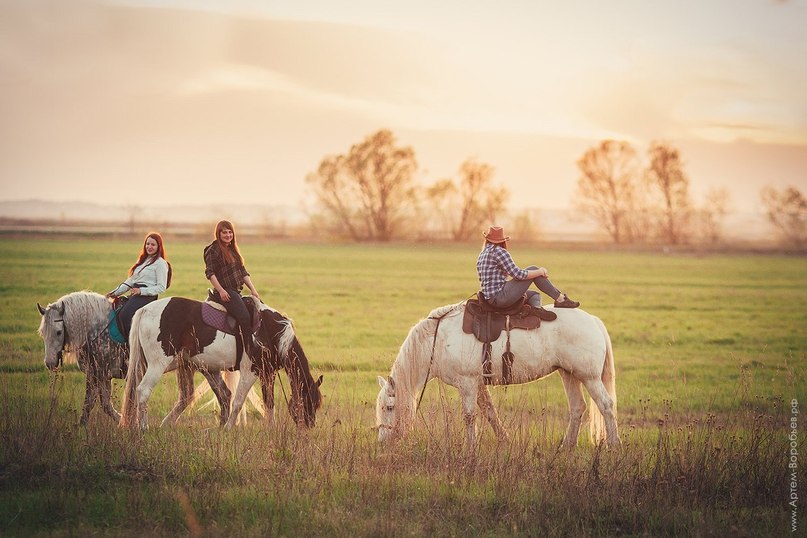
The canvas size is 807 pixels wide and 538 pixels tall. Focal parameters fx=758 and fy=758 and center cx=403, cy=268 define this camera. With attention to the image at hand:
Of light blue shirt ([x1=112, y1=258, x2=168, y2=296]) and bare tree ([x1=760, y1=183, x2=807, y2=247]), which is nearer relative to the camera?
light blue shirt ([x1=112, y1=258, x2=168, y2=296])

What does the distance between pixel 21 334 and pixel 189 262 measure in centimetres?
2924

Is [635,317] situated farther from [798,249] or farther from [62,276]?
[798,249]

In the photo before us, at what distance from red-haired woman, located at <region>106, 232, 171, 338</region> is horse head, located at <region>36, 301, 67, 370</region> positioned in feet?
2.13

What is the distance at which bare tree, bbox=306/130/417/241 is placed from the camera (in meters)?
108

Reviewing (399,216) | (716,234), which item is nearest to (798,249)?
(716,234)

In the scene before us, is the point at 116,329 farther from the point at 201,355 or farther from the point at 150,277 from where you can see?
the point at 201,355

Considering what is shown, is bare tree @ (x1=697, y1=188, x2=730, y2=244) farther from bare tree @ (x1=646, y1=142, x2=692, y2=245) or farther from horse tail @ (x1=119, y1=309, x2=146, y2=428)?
horse tail @ (x1=119, y1=309, x2=146, y2=428)

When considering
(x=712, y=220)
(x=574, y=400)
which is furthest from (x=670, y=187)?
(x=574, y=400)

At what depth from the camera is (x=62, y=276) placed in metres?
34.0

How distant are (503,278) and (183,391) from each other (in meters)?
4.43

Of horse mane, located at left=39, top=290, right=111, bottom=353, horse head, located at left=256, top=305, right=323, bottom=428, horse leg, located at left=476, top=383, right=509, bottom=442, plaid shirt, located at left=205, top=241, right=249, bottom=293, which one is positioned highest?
plaid shirt, located at left=205, top=241, right=249, bottom=293

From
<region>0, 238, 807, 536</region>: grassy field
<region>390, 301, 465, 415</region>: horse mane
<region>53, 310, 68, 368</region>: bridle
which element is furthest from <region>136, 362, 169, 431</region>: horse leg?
<region>390, 301, 465, 415</region>: horse mane

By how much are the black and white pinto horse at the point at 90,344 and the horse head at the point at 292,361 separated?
0.90 metres

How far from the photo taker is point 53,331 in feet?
31.8
